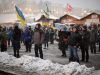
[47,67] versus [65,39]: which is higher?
[65,39]

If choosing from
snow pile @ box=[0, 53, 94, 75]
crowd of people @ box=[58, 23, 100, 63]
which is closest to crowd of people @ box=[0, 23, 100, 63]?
crowd of people @ box=[58, 23, 100, 63]

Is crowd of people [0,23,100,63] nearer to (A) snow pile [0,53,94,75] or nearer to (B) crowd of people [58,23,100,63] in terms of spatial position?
(B) crowd of people [58,23,100,63]

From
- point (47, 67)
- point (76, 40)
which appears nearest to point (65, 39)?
point (76, 40)

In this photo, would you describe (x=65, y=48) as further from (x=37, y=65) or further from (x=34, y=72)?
(x=34, y=72)

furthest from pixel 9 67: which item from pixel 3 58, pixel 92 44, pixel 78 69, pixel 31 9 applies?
pixel 31 9

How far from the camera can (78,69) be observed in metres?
4.32

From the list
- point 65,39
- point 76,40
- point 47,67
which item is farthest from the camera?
point 65,39

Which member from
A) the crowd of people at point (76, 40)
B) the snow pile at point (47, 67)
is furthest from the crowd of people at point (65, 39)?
the snow pile at point (47, 67)

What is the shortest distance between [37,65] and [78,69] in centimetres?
168

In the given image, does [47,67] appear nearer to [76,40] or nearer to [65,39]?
[76,40]

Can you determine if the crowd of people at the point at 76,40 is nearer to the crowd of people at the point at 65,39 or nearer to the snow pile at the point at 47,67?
the crowd of people at the point at 65,39

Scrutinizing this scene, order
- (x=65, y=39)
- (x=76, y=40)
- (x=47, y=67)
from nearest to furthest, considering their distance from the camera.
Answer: (x=47, y=67)
(x=76, y=40)
(x=65, y=39)

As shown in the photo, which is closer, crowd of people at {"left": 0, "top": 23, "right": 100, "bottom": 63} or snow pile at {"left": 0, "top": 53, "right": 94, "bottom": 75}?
snow pile at {"left": 0, "top": 53, "right": 94, "bottom": 75}

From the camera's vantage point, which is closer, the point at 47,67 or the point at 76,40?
the point at 47,67
